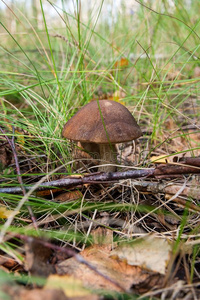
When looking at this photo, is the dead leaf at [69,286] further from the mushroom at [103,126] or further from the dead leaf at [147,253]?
the mushroom at [103,126]

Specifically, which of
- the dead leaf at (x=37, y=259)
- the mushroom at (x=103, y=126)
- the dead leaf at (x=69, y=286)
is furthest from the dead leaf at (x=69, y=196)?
the dead leaf at (x=69, y=286)

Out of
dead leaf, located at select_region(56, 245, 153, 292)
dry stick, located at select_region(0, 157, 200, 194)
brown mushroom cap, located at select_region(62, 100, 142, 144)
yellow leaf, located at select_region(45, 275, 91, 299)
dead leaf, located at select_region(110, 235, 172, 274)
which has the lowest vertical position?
dead leaf, located at select_region(56, 245, 153, 292)

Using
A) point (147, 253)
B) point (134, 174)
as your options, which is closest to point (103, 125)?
point (134, 174)

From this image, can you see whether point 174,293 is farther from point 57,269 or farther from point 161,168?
point 161,168

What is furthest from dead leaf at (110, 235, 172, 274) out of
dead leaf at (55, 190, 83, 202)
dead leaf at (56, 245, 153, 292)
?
dead leaf at (55, 190, 83, 202)

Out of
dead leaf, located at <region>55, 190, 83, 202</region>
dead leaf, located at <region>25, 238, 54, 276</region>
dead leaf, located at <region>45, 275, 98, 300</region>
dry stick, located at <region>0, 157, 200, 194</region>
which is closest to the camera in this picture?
dead leaf, located at <region>45, 275, 98, 300</region>

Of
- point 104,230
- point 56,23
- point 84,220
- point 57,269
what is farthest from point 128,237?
point 56,23

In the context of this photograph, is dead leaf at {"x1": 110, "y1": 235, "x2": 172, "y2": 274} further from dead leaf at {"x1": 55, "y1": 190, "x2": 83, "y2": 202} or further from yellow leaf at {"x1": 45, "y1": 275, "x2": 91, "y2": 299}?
dead leaf at {"x1": 55, "y1": 190, "x2": 83, "y2": 202}
